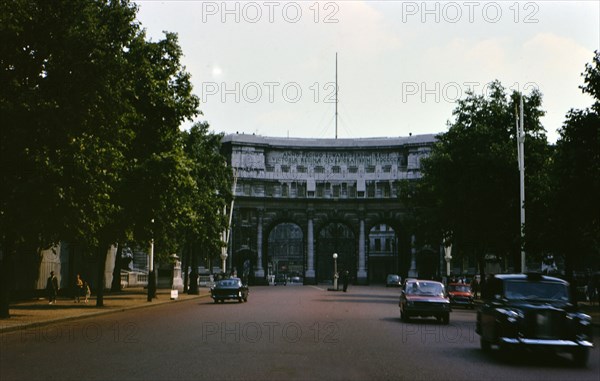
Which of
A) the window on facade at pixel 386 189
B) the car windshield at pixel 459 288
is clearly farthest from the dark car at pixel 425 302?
the window on facade at pixel 386 189

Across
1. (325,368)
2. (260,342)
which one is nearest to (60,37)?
(260,342)

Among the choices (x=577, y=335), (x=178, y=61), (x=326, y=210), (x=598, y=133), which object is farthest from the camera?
(x=326, y=210)

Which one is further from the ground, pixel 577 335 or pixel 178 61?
pixel 178 61

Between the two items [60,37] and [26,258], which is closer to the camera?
[60,37]

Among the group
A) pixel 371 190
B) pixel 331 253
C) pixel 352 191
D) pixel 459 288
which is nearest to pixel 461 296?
pixel 459 288

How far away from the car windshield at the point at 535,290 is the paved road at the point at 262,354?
4.45ft

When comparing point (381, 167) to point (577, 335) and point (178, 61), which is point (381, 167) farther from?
point (577, 335)

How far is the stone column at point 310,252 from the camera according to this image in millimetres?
115250

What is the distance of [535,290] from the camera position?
57.1 feet

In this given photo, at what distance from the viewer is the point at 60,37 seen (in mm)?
27328

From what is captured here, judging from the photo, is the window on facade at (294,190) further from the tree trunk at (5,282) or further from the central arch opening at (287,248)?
the tree trunk at (5,282)

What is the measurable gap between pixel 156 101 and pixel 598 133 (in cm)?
1859

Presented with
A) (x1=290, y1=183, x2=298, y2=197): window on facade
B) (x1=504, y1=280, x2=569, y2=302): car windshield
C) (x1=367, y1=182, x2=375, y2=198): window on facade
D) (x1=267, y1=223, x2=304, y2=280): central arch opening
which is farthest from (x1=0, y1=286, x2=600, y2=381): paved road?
(x1=267, y1=223, x2=304, y2=280): central arch opening

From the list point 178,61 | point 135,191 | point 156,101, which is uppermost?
point 178,61
